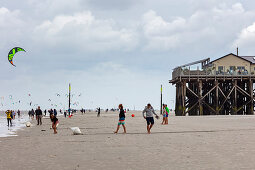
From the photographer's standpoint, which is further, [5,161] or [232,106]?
[232,106]

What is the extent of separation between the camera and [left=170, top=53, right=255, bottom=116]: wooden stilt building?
45344 millimetres

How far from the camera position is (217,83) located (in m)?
45.8

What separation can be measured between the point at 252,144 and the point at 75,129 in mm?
8766

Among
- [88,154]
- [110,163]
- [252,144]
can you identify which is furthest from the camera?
[252,144]

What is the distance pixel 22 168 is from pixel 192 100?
145ft

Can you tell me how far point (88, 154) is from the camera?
29.6ft

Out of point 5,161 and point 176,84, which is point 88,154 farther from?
point 176,84

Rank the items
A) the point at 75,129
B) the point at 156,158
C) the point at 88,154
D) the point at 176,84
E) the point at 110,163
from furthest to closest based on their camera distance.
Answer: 1. the point at 176,84
2. the point at 75,129
3. the point at 88,154
4. the point at 156,158
5. the point at 110,163

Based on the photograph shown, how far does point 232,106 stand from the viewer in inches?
1860

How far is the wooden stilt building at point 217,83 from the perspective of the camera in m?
45.3

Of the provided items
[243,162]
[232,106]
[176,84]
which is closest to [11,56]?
A: [243,162]

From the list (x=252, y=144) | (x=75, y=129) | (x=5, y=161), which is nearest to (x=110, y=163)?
(x=5, y=161)

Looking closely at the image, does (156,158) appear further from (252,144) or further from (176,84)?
(176,84)

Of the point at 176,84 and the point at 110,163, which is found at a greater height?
the point at 176,84
